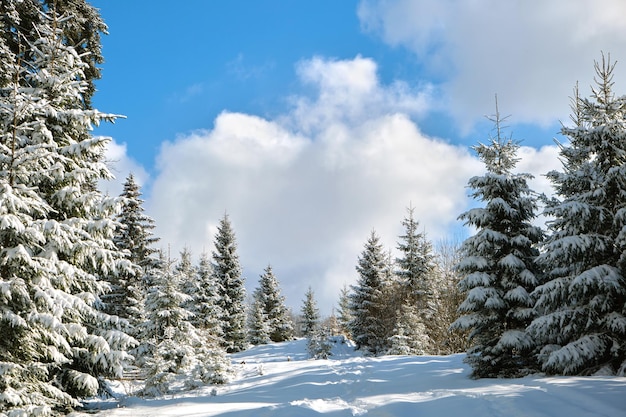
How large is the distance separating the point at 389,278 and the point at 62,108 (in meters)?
24.9

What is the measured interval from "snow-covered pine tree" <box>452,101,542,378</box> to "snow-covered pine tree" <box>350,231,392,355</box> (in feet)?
48.9

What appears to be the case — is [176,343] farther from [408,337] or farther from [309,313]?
[309,313]

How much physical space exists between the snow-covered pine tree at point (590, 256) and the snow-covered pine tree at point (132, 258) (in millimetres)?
17251

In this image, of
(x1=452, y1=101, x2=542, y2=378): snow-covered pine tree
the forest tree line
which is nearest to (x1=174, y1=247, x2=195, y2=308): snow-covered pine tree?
the forest tree line

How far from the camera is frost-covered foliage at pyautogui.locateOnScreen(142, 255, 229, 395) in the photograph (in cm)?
1362

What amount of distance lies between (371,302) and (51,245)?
22.8 meters

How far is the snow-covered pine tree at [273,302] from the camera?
40.2m

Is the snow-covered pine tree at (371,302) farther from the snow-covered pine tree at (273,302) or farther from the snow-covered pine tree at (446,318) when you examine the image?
Result: the snow-covered pine tree at (273,302)

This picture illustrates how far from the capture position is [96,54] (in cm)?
A: 1580

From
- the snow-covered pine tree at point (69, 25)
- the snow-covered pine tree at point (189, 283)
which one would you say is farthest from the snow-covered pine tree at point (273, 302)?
the snow-covered pine tree at point (69, 25)

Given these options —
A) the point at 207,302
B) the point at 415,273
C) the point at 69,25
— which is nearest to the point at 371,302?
the point at 415,273

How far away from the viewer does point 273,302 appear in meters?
40.5

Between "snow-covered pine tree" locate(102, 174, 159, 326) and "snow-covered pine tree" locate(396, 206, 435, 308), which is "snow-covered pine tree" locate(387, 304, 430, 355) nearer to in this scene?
Answer: "snow-covered pine tree" locate(396, 206, 435, 308)

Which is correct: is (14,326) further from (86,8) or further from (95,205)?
(86,8)
